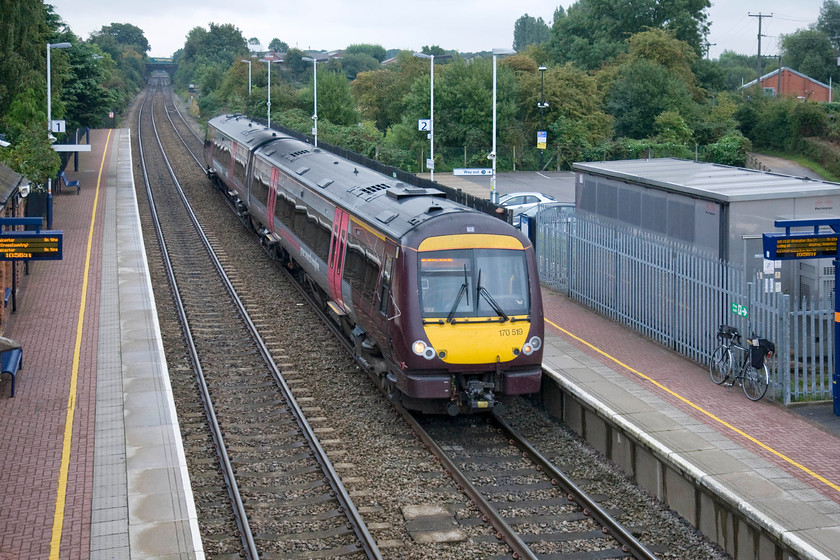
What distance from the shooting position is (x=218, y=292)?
24312 mm

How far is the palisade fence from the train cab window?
3695 millimetres

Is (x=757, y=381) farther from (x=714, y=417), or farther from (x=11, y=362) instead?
(x=11, y=362)

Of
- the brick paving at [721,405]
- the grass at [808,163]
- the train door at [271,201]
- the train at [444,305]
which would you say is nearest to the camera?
the brick paving at [721,405]

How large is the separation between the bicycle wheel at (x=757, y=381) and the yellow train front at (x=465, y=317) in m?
3.23

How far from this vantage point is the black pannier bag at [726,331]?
1502cm

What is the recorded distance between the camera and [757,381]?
1447cm

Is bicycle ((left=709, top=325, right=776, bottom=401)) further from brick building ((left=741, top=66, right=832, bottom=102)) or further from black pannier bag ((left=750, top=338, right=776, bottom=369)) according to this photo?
brick building ((left=741, top=66, right=832, bottom=102))

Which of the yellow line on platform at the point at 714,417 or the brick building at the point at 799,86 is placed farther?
the brick building at the point at 799,86

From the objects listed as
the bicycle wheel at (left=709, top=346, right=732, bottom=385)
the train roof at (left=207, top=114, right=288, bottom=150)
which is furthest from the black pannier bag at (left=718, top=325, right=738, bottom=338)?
the train roof at (left=207, top=114, right=288, bottom=150)

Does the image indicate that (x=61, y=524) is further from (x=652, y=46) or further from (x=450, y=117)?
(x=652, y=46)

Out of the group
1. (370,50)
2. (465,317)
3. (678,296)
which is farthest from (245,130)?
(370,50)

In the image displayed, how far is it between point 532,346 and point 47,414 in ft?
23.8

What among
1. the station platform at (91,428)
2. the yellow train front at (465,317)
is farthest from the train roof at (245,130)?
the yellow train front at (465,317)

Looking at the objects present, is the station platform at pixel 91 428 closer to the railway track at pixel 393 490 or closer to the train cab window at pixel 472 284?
the railway track at pixel 393 490
